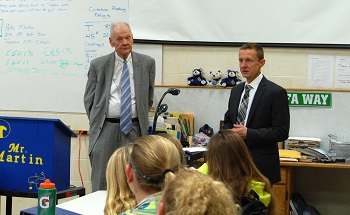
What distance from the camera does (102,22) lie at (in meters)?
4.96

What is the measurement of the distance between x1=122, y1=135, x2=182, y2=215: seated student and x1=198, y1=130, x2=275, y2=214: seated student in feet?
1.56

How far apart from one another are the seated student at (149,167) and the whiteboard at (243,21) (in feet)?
10.1

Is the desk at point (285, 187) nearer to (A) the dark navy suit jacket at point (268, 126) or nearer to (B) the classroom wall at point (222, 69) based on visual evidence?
(B) the classroom wall at point (222, 69)

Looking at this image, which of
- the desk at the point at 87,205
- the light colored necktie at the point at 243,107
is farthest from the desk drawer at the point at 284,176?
the desk at the point at 87,205

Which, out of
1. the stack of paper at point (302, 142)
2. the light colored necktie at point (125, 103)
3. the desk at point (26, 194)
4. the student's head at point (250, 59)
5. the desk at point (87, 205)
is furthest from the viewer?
the stack of paper at point (302, 142)

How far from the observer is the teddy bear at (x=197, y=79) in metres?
4.79

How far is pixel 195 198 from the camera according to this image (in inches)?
51.7

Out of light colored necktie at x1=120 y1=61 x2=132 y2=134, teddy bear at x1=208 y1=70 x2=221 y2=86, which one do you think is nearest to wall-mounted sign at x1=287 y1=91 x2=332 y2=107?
teddy bear at x1=208 y1=70 x2=221 y2=86

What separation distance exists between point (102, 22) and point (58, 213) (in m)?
3.04

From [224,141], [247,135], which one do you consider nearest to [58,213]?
[224,141]

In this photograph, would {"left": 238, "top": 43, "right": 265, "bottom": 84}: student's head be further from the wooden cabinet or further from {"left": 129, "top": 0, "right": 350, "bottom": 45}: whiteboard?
{"left": 129, "top": 0, "right": 350, "bottom": 45}: whiteboard

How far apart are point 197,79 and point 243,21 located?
680mm

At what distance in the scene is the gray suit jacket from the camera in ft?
12.9

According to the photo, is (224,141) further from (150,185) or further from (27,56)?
(27,56)
